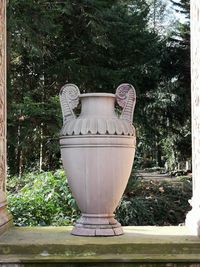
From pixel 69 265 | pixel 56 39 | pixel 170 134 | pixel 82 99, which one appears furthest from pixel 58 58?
pixel 69 265

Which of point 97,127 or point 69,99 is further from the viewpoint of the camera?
point 69,99

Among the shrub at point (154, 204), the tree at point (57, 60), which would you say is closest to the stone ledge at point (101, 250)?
the shrub at point (154, 204)

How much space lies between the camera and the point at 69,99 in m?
3.92

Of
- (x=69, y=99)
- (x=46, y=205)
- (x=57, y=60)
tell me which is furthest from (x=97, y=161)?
(x=57, y=60)

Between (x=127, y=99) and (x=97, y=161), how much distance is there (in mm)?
601

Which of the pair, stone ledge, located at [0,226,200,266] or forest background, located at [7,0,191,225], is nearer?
stone ledge, located at [0,226,200,266]

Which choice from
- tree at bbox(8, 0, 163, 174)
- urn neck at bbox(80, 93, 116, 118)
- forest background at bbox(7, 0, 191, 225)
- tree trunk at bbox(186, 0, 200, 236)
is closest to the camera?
urn neck at bbox(80, 93, 116, 118)

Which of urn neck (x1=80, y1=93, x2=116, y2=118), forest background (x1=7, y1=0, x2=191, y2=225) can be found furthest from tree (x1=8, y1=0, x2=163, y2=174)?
urn neck (x1=80, y1=93, x2=116, y2=118)

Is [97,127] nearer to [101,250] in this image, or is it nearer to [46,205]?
[101,250]

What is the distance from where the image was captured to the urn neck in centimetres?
382

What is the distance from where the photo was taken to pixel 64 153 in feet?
12.3

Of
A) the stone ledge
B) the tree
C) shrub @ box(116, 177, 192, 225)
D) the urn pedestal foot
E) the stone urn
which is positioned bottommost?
shrub @ box(116, 177, 192, 225)

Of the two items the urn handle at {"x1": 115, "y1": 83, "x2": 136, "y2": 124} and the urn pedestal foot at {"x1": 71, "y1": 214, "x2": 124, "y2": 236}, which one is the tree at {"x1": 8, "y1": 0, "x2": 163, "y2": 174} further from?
the urn pedestal foot at {"x1": 71, "y1": 214, "x2": 124, "y2": 236}

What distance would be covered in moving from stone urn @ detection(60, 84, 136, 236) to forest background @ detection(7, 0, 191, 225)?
2.42 meters
